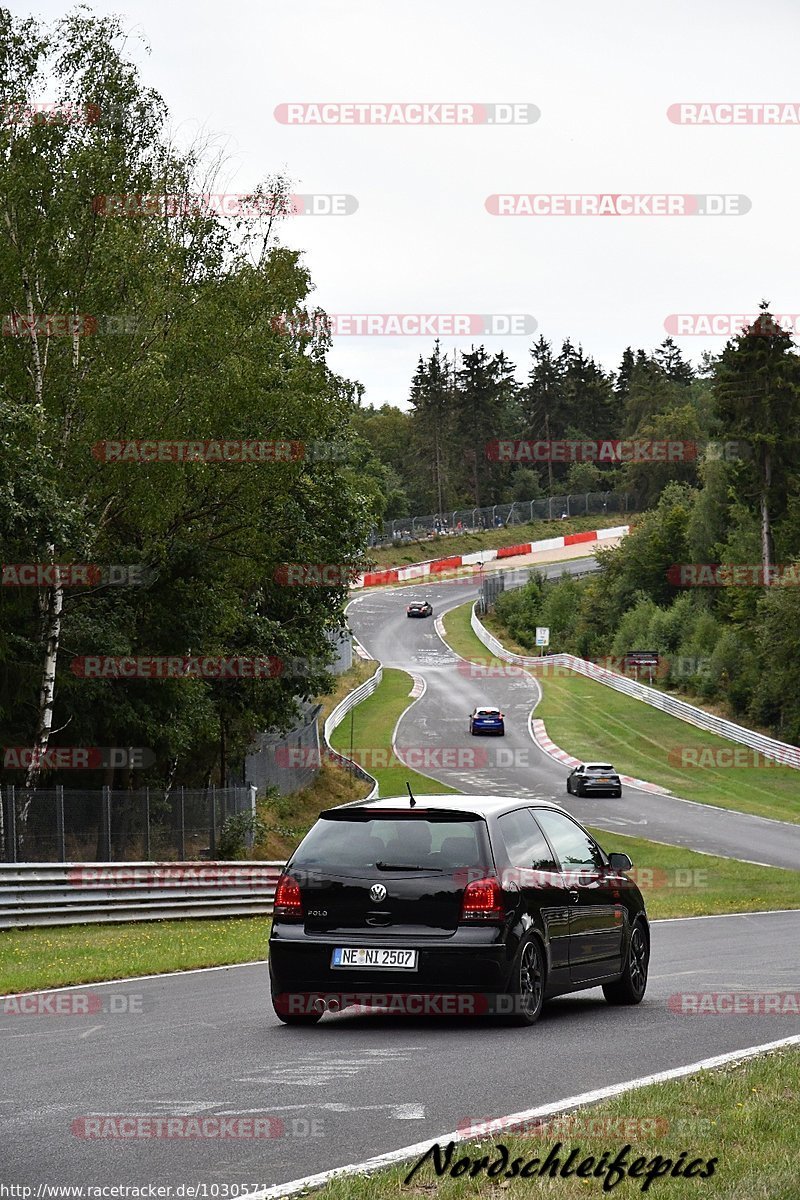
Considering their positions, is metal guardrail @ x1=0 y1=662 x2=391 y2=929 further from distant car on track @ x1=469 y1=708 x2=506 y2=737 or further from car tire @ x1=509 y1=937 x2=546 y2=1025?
distant car on track @ x1=469 y1=708 x2=506 y2=737

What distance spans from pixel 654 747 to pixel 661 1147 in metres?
61.3

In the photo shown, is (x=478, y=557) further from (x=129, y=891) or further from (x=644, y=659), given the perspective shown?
(x=129, y=891)

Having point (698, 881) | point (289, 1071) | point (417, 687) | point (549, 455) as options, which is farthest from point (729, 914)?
point (549, 455)

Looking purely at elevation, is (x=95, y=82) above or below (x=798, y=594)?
above

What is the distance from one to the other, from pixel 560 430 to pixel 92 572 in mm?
140962

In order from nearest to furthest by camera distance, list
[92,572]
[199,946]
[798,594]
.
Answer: [199,946] → [92,572] → [798,594]

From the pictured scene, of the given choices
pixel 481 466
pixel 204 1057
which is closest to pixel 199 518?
pixel 204 1057

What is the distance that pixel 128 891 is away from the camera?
77.6 feet

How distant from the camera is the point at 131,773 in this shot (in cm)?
3400

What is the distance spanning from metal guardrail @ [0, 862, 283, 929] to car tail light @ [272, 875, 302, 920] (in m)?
11.6

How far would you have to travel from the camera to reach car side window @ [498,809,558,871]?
10961mm

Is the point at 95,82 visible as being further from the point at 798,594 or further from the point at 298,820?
the point at 798,594

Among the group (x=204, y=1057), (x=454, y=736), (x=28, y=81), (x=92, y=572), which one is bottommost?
(x=454, y=736)

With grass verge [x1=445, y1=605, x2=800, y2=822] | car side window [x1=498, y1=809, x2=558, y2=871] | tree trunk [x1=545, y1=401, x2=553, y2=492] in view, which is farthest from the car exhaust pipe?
tree trunk [x1=545, y1=401, x2=553, y2=492]
